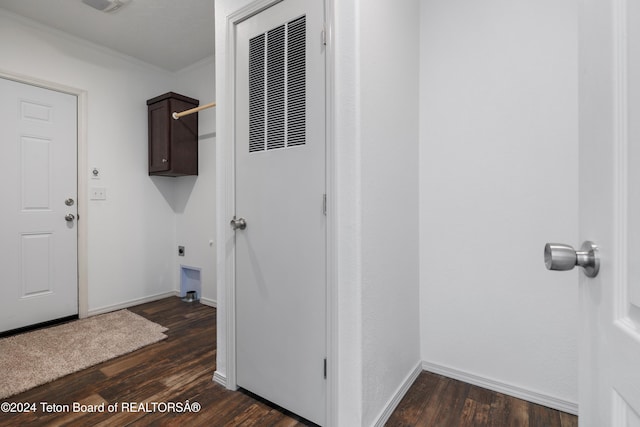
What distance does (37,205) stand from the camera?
2.65 metres

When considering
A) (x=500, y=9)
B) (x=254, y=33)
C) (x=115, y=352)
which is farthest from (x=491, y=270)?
(x=115, y=352)

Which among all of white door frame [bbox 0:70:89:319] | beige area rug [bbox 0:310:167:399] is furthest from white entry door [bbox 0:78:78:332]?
beige area rug [bbox 0:310:167:399]

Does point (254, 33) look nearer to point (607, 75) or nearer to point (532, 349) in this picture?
point (607, 75)

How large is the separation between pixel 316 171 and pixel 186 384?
1437 millimetres

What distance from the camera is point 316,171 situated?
142cm

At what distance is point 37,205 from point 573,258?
353 cm

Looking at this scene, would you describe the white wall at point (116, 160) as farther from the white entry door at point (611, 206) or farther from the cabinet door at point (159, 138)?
the white entry door at point (611, 206)

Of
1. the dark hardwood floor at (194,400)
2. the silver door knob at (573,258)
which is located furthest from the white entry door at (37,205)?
the silver door knob at (573,258)

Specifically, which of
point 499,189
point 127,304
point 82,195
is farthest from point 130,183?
point 499,189

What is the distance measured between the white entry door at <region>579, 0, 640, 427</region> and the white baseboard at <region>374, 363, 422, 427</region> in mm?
1096

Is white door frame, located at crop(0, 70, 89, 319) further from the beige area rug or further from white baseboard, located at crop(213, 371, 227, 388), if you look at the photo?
white baseboard, located at crop(213, 371, 227, 388)

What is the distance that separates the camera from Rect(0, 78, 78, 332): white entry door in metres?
2.51

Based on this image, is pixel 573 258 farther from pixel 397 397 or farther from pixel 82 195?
pixel 82 195

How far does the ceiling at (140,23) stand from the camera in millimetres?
2377
